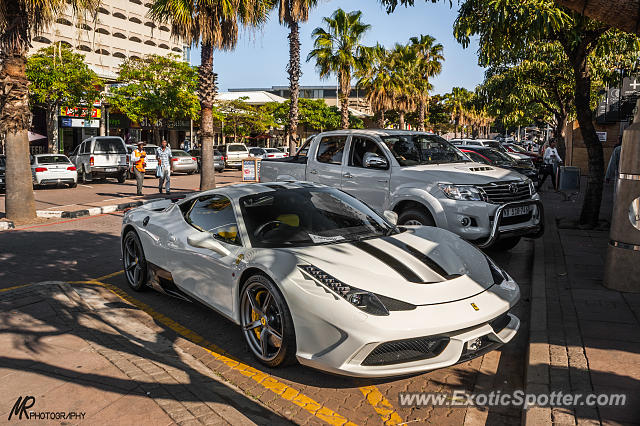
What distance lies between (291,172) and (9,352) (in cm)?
570

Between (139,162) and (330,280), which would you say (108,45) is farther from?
(330,280)

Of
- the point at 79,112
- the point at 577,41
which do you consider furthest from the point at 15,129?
the point at 79,112

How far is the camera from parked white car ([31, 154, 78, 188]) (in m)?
19.8

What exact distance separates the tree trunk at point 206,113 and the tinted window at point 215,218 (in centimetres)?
1313

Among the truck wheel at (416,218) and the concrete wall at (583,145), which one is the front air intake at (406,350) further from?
the concrete wall at (583,145)

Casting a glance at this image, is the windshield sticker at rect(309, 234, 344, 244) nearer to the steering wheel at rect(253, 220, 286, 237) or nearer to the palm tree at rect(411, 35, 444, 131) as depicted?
the steering wheel at rect(253, 220, 286, 237)

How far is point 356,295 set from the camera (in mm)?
3545

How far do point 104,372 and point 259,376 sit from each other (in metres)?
1.12

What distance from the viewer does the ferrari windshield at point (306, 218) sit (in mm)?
4469

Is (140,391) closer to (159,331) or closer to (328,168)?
(159,331)

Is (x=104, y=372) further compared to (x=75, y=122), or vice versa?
(x=75, y=122)

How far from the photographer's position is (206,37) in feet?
58.5

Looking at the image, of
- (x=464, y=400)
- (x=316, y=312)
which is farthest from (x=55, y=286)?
(x=464, y=400)

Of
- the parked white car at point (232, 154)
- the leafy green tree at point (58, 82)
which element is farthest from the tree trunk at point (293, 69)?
the leafy green tree at point (58, 82)
